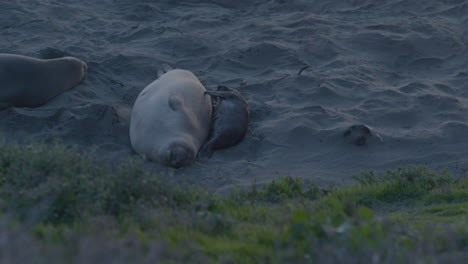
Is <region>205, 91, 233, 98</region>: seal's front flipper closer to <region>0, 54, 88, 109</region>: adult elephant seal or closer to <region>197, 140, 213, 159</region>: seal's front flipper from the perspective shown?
<region>197, 140, 213, 159</region>: seal's front flipper

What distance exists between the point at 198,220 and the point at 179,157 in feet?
8.01

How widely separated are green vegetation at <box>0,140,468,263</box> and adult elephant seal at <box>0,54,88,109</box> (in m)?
2.71

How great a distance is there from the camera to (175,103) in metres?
6.77

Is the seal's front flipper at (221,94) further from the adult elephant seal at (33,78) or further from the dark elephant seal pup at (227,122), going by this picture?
the adult elephant seal at (33,78)

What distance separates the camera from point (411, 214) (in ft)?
15.6

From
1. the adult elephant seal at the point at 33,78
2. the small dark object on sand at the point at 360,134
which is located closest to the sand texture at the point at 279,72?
the small dark object on sand at the point at 360,134

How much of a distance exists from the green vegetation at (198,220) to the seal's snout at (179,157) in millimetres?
1189

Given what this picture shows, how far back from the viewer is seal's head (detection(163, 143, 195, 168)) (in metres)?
6.21

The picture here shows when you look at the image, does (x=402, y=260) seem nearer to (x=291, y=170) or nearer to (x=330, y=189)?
(x=330, y=189)

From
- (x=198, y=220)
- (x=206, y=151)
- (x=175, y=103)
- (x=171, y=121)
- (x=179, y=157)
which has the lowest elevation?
(x=206, y=151)

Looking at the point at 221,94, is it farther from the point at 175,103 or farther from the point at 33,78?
the point at 33,78

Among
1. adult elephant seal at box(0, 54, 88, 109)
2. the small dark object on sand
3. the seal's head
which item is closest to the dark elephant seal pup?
the seal's head

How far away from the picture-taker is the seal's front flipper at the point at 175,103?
674 centimetres

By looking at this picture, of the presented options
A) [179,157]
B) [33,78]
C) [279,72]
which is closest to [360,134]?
[179,157]
